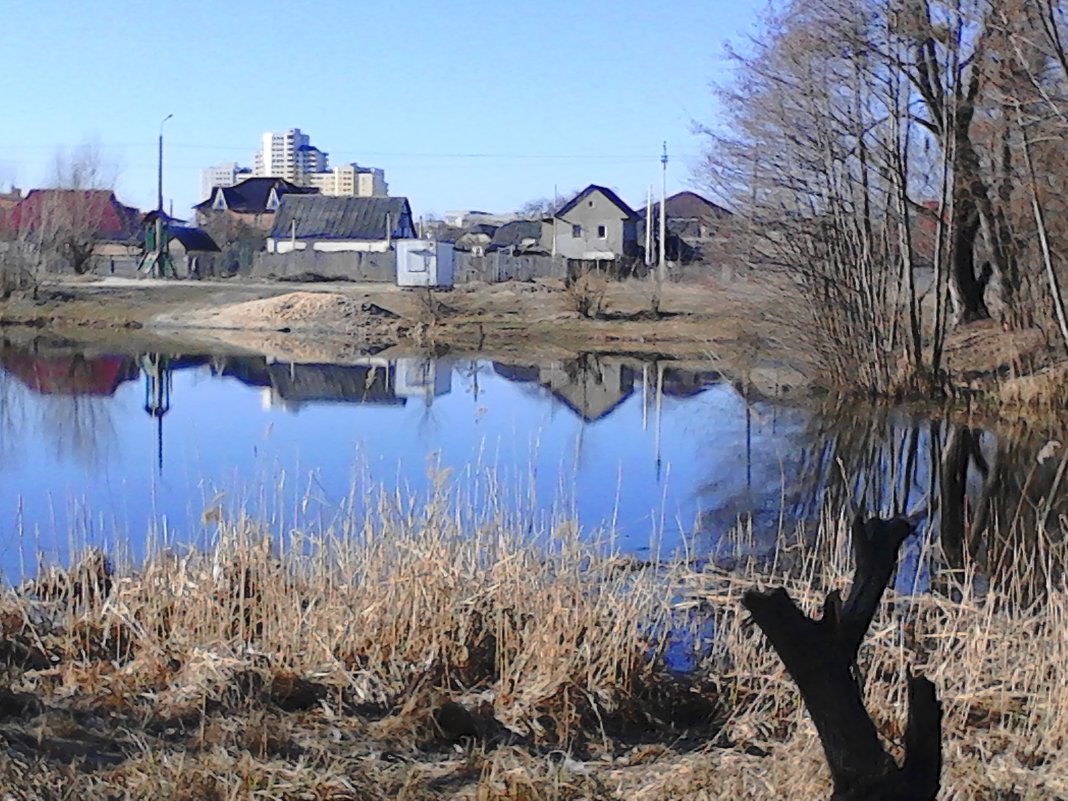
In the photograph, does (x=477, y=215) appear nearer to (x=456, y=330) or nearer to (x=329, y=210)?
(x=329, y=210)

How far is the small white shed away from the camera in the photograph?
4416 centimetres

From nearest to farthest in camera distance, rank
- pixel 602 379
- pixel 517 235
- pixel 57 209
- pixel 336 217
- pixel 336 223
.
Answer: pixel 602 379, pixel 57 209, pixel 336 223, pixel 336 217, pixel 517 235

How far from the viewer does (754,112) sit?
19.5m

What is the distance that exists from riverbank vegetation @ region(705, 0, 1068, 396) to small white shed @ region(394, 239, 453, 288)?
23.9 metres

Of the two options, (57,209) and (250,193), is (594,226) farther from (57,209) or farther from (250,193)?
(57,209)

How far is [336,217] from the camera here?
202ft

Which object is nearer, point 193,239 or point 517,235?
point 193,239

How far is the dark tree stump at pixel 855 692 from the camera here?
10.00ft

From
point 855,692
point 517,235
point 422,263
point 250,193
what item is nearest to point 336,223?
point 422,263

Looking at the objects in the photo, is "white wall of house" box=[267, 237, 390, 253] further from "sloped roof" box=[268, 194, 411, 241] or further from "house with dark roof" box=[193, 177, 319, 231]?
"house with dark roof" box=[193, 177, 319, 231]

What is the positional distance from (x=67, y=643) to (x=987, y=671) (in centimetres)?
427

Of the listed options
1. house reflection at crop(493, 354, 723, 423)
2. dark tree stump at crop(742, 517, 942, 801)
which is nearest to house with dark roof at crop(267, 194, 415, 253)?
house reflection at crop(493, 354, 723, 423)

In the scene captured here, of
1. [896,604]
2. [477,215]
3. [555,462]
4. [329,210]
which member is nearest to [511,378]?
[555,462]

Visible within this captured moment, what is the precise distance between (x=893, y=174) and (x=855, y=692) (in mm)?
17847
